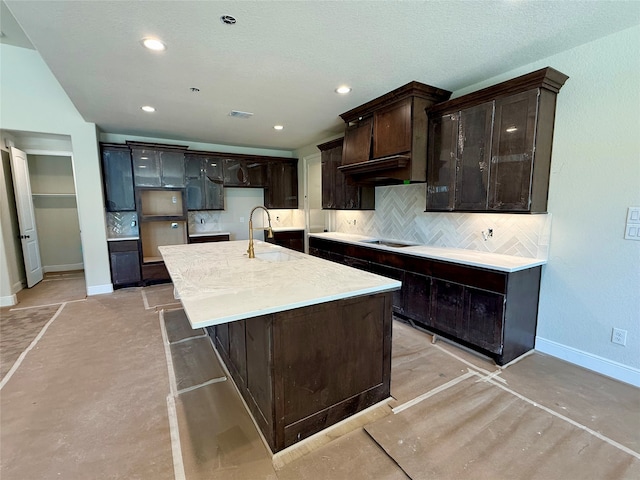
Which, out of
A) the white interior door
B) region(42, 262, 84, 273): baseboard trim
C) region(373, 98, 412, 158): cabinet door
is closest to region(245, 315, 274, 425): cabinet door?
region(373, 98, 412, 158): cabinet door

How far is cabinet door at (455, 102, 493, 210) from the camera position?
2600 millimetres

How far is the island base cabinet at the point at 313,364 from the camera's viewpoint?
61.6 inches

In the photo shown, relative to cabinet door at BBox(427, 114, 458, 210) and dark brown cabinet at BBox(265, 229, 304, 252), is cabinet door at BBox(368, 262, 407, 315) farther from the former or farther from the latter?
dark brown cabinet at BBox(265, 229, 304, 252)

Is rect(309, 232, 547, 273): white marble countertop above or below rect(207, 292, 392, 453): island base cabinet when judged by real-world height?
above

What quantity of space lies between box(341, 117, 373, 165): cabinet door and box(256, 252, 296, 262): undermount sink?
155 centimetres

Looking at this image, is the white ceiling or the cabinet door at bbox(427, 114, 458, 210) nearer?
the white ceiling

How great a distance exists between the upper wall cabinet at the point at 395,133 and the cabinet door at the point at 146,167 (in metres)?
3.29

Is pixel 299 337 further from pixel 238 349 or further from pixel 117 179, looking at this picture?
pixel 117 179

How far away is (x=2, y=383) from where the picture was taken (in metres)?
2.25

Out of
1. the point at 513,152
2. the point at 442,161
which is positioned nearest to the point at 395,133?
the point at 442,161

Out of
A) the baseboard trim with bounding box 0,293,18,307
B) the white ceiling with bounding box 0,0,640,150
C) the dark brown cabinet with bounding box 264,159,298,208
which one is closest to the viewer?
the white ceiling with bounding box 0,0,640,150

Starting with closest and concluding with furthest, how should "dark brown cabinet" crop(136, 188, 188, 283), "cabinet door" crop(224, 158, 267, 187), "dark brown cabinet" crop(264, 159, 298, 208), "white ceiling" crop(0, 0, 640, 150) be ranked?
"white ceiling" crop(0, 0, 640, 150) < "dark brown cabinet" crop(136, 188, 188, 283) < "cabinet door" crop(224, 158, 267, 187) < "dark brown cabinet" crop(264, 159, 298, 208)

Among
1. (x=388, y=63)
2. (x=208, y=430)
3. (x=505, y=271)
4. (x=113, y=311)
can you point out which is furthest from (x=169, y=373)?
(x=388, y=63)

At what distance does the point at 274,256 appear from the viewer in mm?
2963
